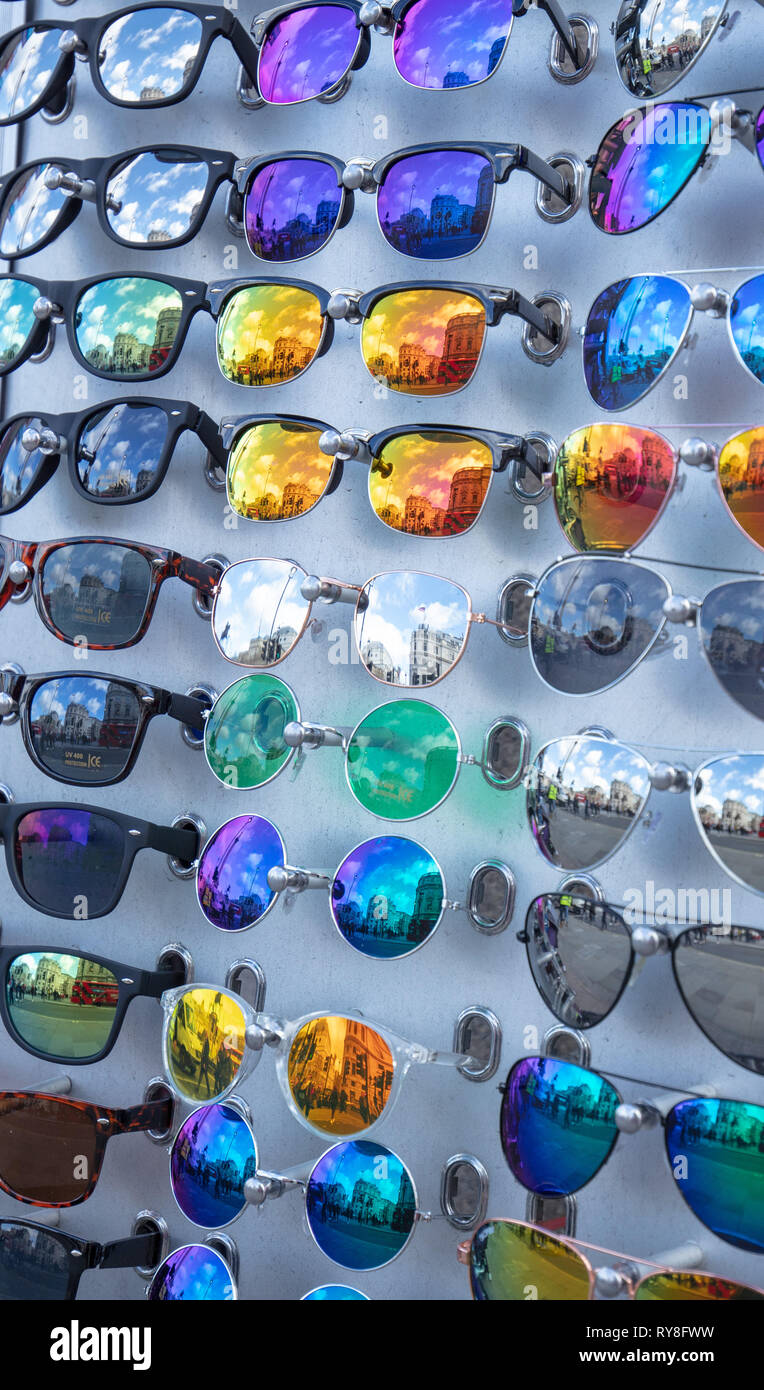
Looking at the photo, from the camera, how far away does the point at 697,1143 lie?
707 millimetres

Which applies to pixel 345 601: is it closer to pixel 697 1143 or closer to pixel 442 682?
pixel 442 682

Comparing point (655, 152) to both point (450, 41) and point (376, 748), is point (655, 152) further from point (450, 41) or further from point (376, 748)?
point (376, 748)

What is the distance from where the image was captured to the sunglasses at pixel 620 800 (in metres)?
0.70

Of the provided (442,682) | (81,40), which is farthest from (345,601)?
(81,40)

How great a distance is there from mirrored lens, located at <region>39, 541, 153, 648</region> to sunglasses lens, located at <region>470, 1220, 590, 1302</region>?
48cm

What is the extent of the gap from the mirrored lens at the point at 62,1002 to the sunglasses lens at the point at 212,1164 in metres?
0.10

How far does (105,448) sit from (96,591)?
0.36 feet

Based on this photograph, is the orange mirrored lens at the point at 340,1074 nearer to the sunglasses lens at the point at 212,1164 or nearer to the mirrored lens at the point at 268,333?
the sunglasses lens at the point at 212,1164

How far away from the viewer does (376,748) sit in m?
0.85

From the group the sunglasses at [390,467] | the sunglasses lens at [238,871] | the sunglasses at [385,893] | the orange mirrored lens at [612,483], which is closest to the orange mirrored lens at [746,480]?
the orange mirrored lens at [612,483]

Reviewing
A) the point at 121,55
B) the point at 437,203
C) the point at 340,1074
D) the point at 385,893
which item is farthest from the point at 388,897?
the point at 121,55
